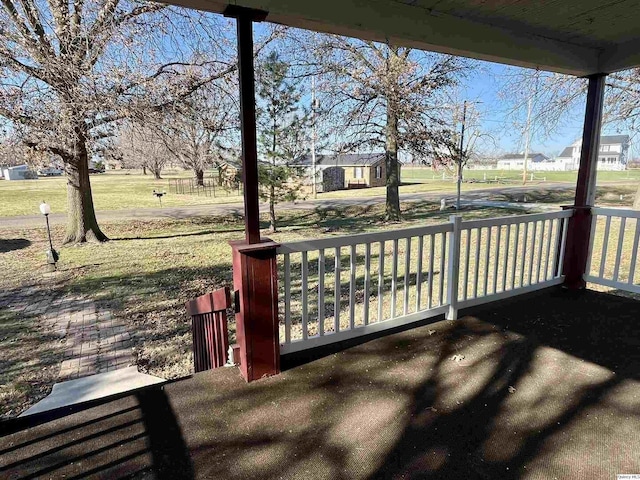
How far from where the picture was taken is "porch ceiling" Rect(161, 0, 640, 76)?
6.97 feet

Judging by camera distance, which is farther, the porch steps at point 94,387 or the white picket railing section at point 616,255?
the white picket railing section at point 616,255

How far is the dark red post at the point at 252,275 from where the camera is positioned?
2076 millimetres

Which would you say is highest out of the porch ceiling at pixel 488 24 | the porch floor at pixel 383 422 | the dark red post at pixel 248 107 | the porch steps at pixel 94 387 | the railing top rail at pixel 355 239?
the porch ceiling at pixel 488 24

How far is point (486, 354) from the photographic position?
258cm

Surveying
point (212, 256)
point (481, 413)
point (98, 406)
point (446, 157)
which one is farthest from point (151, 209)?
point (481, 413)

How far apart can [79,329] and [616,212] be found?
5.69 m

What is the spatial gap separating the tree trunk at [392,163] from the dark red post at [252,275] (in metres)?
8.98

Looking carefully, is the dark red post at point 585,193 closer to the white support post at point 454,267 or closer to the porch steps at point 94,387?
the white support post at point 454,267

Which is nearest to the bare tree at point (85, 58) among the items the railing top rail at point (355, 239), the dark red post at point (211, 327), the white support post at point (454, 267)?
the dark red post at point (211, 327)

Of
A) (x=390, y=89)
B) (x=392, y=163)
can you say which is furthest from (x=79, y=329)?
(x=392, y=163)

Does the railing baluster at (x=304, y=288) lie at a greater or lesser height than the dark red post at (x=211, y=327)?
greater

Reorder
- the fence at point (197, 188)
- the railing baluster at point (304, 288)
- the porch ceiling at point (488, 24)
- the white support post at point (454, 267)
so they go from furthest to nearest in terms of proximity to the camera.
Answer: the fence at point (197, 188)
the white support post at point (454, 267)
the railing baluster at point (304, 288)
the porch ceiling at point (488, 24)

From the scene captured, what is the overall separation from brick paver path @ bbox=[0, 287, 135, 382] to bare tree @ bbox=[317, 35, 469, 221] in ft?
27.2

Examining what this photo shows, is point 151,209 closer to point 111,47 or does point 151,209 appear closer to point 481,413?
point 111,47
